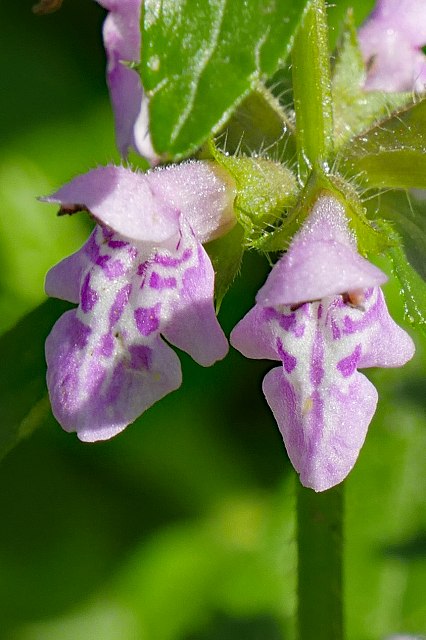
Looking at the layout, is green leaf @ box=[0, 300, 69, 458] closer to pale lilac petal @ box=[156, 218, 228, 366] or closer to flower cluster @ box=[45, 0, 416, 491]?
flower cluster @ box=[45, 0, 416, 491]

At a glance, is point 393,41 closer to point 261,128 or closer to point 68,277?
point 261,128

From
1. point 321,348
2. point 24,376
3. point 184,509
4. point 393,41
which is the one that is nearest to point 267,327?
point 321,348

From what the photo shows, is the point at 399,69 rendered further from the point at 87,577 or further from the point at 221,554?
the point at 87,577

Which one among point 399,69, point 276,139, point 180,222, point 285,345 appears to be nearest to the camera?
point 285,345

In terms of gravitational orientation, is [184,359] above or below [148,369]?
below

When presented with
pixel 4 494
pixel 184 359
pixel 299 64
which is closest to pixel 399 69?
pixel 299 64

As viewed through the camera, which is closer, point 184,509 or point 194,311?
point 194,311
